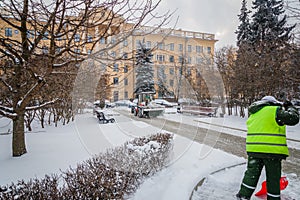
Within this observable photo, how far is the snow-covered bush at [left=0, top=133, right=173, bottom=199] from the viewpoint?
2721 mm

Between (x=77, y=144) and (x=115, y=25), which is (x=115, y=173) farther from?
(x=77, y=144)

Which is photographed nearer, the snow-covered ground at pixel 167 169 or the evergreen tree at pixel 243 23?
the snow-covered ground at pixel 167 169

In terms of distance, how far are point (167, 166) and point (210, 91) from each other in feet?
47.4

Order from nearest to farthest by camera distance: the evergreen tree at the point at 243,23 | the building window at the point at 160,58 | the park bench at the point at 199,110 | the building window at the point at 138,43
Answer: the building window at the point at 138,43
the building window at the point at 160,58
the park bench at the point at 199,110
the evergreen tree at the point at 243,23

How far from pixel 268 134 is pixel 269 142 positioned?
0.13 metres

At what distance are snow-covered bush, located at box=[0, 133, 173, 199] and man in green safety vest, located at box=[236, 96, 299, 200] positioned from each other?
74.8 inches

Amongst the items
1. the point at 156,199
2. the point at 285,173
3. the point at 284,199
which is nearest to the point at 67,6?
the point at 156,199

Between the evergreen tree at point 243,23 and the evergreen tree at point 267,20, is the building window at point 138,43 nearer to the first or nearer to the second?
the evergreen tree at point 267,20

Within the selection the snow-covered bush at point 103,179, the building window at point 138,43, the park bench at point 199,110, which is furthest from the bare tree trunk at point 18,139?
the park bench at point 199,110

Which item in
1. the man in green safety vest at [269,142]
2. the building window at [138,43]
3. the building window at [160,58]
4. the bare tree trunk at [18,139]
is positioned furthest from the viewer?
the building window at [160,58]

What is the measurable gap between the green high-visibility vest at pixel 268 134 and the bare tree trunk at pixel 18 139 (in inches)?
222

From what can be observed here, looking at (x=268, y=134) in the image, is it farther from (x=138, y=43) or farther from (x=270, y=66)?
(x=270, y=66)

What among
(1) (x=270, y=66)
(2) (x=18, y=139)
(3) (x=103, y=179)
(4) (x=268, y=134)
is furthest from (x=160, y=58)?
(1) (x=270, y=66)

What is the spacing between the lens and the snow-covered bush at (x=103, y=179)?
2.72m
